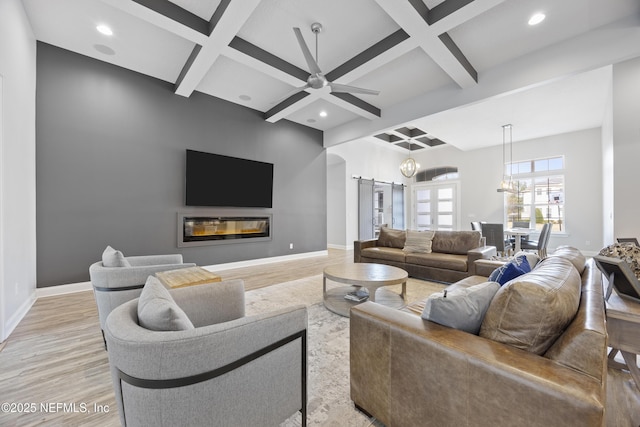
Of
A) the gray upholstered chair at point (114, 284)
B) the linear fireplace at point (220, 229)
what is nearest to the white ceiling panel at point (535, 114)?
the linear fireplace at point (220, 229)

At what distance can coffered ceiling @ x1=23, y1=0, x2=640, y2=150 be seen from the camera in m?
2.90

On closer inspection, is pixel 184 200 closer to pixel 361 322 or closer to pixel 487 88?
pixel 361 322

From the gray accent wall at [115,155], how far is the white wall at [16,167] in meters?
0.18

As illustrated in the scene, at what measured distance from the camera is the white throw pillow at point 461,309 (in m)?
1.23

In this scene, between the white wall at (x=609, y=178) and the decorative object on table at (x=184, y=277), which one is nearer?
the decorative object on table at (x=184, y=277)

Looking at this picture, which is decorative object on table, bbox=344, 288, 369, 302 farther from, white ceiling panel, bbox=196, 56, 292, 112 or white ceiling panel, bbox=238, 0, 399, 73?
white ceiling panel, bbox=238, 0, 399, 73

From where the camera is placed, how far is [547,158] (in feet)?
24.5

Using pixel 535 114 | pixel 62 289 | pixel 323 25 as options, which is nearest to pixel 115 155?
pixel 62 289

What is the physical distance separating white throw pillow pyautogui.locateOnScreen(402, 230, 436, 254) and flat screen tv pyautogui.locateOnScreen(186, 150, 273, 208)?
3122 millimetres

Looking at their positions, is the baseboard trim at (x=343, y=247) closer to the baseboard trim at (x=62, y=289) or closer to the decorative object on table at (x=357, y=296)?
the decorative object on table at (x=357, y=296)

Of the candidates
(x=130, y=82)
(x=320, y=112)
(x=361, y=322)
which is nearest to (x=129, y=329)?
(x=361, y=322)

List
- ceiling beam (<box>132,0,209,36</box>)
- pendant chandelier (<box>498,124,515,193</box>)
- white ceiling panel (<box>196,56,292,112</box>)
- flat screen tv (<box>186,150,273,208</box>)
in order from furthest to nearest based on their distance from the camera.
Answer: pendant chandelier (<box>498,124,515,193</box>), flat screen tv (<box>186,150,273,208</box>), white ceiling panel (<box>196,56,292,112</box>), ceiling beam (<box>132,0,209,36</box>)

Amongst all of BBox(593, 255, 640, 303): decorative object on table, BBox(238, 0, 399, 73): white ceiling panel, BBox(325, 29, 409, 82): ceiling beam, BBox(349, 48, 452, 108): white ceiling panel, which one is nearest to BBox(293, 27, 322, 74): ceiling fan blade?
BBox(238, 0, 399, 73): white ceiling panel

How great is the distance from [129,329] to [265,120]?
5641 millimetres
